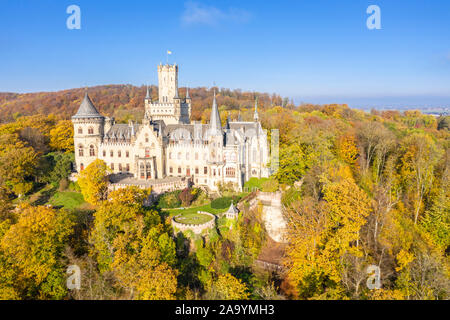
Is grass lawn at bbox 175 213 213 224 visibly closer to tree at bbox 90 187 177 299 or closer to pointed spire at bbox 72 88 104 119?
tree at bbox 90 187 177 299

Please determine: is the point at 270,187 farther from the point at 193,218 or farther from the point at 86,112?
the point at 86,112

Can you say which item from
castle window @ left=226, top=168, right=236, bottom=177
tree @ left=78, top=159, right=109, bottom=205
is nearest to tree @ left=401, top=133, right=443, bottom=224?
castle window @ left=226, top=168, right=236, bottom=177

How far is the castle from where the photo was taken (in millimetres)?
42312

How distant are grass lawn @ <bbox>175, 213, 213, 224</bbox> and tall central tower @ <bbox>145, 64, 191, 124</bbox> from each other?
23.5 m

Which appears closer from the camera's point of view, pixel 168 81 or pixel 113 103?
pixel 168 81

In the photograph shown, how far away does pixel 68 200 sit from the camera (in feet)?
133

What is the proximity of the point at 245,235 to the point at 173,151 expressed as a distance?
18.7m

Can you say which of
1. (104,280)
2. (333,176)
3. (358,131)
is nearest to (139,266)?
(104,280)

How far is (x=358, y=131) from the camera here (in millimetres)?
54906

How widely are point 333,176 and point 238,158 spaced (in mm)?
12714

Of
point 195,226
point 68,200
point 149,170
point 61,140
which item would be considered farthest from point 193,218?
point 61,140

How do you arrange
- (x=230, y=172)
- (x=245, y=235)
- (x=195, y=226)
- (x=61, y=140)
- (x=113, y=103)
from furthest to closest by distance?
(x=113, y=103)
(x=61, y=140)
(x=230, y=172)
(x=245, y=235)
(x=195, y=226)

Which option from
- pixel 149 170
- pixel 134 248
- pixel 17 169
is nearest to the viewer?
pixel 134 248

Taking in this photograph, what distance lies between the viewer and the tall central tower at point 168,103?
174 feet
